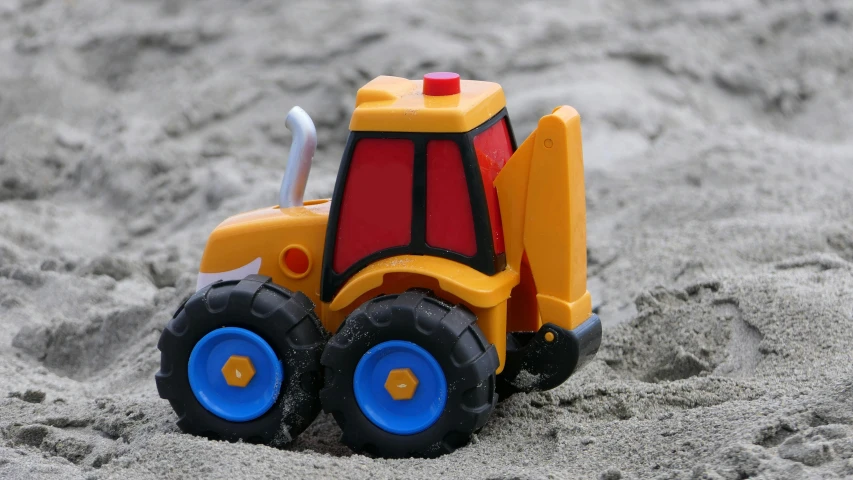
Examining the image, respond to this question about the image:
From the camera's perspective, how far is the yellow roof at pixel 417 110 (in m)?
2.70

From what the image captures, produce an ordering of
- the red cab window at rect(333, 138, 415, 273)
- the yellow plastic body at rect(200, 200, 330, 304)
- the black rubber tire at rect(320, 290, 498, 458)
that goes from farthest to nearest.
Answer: the yellow plastic body at rect(200, 200, 330, 304) < the red cab window at rect(333, 138, 415, 273) < the black rubber tire at rect(320, 290, 498, 458)

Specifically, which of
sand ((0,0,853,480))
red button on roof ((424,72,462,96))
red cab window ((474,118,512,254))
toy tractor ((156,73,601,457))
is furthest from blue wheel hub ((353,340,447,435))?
red button on roof ((424,72,462,96))

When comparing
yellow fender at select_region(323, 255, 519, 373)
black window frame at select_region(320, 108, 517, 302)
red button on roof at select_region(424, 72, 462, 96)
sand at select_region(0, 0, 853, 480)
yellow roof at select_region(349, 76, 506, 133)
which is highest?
red button on roof at select_region(424, 72, 462, 96)

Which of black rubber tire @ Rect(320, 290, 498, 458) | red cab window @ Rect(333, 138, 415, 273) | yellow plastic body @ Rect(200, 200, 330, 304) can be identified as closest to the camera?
black rubber tire @ Rect(320, 290, 498, 458)

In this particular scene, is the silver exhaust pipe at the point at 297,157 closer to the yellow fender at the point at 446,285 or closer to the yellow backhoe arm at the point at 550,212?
the yellow fender at the point at 446,285

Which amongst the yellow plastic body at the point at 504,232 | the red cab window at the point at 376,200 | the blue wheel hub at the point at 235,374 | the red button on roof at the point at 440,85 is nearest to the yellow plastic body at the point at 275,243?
the yellow plastic body at the point at 504,232

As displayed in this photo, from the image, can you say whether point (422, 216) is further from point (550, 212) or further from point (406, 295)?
point (550, 212)

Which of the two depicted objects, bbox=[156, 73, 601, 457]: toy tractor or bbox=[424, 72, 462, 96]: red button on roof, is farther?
bbox=[424, 72, 462, 96]: red button on roof

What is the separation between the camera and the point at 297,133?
300 centimetres

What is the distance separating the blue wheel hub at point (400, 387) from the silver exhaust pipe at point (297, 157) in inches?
22.5

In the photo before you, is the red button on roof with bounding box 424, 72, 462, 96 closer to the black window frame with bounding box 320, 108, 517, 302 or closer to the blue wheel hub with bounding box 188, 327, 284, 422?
the black window frame with bounding box 320, 108, 517, 302

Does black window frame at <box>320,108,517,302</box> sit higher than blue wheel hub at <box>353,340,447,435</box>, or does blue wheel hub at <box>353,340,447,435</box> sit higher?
black window frame at <box>320,108,517,302</box>

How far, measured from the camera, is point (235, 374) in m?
2.84

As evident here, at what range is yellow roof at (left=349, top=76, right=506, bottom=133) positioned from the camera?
8.85 feet
